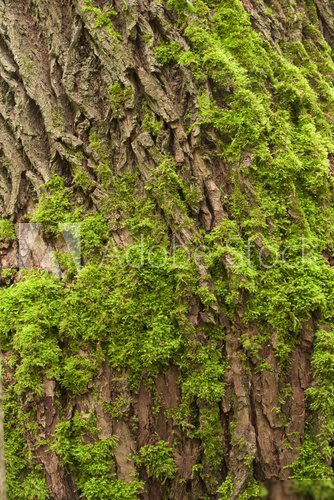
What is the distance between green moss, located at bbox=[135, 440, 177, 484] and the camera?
118 inches

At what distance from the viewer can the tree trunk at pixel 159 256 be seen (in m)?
3.04

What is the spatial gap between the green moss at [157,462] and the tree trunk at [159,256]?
13 millimetres

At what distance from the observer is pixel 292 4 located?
4.11 m

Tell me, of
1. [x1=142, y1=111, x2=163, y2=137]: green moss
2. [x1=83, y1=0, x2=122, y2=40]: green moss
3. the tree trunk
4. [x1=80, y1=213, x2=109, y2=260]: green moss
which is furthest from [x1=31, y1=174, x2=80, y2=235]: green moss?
[x1=83, y1=0, x2=122, y2=40]: green moss

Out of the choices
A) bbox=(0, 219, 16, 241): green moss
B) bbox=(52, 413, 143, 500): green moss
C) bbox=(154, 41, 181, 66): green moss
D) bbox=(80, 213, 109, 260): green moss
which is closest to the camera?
bbox=(52, 413, 143, 500): green moss

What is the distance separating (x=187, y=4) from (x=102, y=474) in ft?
10.1

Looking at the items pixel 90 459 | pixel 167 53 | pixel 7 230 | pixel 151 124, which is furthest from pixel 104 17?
pixel 90 459

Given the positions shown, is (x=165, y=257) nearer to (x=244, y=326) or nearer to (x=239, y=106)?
(x=244, y=326)

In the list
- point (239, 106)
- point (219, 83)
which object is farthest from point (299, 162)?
point (219, 83)

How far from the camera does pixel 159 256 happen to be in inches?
126

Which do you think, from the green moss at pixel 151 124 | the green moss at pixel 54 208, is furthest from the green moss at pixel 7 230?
the green moss at pixel 151 124

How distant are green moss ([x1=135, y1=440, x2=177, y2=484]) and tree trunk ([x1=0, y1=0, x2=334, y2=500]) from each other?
0.01 meters

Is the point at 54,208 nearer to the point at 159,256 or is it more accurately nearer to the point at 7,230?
the point at 7,230

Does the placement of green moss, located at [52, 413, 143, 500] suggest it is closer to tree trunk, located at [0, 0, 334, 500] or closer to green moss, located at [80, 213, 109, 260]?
tree trunk, located at [0, 0, 334, 500]
